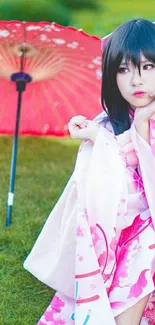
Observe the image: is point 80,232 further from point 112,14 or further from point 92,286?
point 112,14

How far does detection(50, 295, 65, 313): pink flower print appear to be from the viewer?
1546mm

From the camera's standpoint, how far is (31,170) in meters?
2.65

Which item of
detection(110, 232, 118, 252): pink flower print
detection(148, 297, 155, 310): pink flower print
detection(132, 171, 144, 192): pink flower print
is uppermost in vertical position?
detection(132, 171, 144, 192): pink flower print

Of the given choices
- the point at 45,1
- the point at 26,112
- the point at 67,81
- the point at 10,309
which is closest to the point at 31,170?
the point at 26,112

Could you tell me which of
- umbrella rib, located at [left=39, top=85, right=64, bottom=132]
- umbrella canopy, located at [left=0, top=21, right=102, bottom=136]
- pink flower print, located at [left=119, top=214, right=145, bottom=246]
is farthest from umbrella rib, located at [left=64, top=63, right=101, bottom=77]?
pink flower print, located at [left=119, top=214, right=145, bottom=246]

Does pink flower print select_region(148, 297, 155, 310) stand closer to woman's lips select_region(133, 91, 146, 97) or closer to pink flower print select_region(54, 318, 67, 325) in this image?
pink flower print select_region(54, 318, 67, 325)

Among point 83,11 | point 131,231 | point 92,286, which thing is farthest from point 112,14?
point 92,286

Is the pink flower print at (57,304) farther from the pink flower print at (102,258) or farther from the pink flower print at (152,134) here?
the pink flower print at (152,134)

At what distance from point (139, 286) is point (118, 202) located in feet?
0.58

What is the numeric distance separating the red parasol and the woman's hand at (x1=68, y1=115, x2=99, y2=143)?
0.38 metres

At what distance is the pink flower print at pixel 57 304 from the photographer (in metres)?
1.55

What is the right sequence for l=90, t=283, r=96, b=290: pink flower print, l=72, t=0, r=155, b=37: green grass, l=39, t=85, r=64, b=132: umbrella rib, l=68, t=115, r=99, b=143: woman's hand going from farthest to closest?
l=72, t=0, r=155, b=37: green grass → l=39, t=85, r=64, b=132: umbrella rib → l=68, t=115, r=99, b=143: woman's hand → l=90, t=283, r=96, b=290: pink flower print

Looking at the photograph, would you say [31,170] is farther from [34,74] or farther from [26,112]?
[34,74]

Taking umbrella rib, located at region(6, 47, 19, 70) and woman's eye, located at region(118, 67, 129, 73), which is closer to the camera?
woman's eye, located at region(118, 67, 129, 73)
